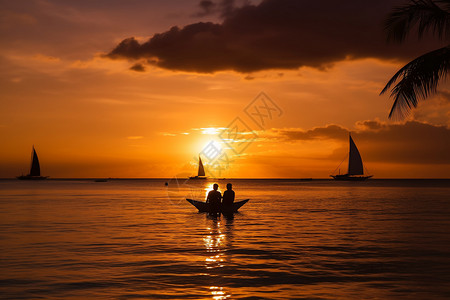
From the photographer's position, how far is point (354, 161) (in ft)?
506

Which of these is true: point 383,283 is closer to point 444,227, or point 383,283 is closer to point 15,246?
point 15,246

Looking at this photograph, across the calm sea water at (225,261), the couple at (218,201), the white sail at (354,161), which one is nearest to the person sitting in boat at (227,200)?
the couple at (218,201)

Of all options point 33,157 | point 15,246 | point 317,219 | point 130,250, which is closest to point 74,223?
point 15,246

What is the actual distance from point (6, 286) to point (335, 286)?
9822mm

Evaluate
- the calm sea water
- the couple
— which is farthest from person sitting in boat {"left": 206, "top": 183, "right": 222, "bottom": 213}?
the calm sea water

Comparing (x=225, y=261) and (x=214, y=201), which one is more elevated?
(x=214, y=201)

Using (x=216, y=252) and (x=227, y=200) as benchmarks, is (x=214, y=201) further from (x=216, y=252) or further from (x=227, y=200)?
(x=216, y=252)

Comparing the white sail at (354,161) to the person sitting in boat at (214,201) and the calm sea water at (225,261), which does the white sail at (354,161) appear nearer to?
the person sitting in boat at (214,201)

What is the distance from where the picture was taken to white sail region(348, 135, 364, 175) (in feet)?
494

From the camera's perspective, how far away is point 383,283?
14078 mm

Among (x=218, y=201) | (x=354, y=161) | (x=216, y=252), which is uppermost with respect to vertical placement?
(x=354, y=161)

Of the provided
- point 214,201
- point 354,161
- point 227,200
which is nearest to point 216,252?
point 214,201

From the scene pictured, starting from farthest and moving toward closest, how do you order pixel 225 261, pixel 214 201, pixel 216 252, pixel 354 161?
Answer: pixel 354 161, pixel 214 201, pixel 216 252, pixel 225 261

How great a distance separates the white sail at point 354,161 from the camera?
150 metres
